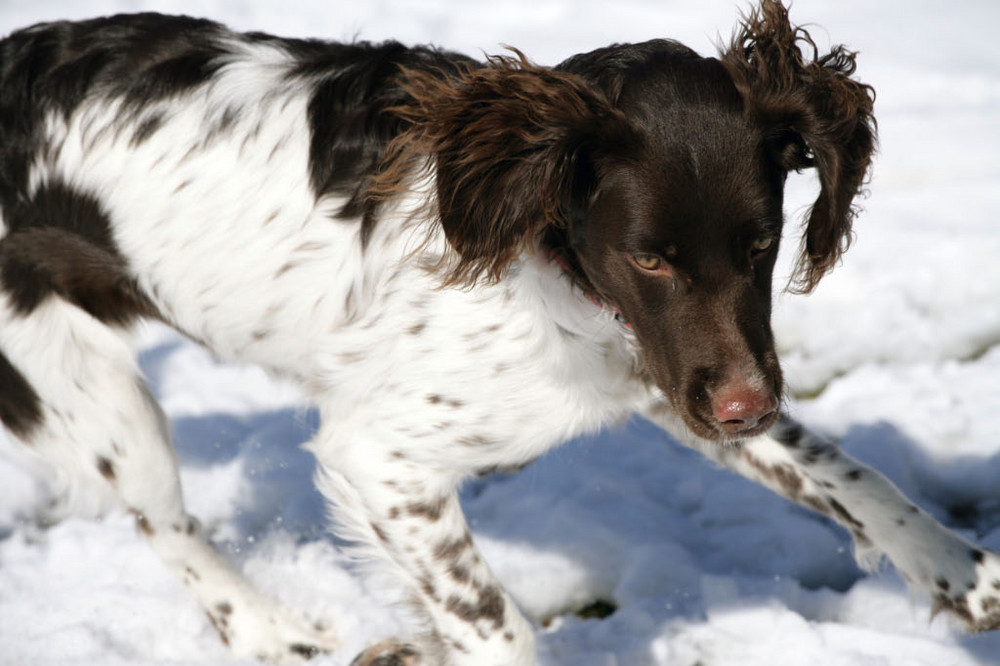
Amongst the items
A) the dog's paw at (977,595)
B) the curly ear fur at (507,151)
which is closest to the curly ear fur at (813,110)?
the curly ear fur at (507,151)

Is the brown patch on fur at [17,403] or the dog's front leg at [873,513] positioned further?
the brown patch on fur at [17,403]

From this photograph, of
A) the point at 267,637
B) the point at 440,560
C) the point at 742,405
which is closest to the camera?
the point at 742,405

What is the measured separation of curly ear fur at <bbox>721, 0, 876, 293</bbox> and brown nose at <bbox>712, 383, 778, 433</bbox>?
1.42 ft

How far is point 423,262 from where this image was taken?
7.86ft

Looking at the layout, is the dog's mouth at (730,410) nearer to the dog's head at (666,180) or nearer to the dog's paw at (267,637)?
the dog's head at (666,180)

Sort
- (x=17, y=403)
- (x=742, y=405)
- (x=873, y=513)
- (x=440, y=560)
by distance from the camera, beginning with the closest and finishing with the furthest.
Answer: (x=742, y=405), (x=440, y=560), (x=873, y=513), (x=17, y=403)

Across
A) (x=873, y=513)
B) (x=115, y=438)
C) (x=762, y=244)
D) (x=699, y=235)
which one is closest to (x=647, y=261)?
(x=699, y=235)

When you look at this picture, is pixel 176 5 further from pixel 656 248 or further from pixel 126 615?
pixel 656 248

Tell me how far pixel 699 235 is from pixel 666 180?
0.41ft

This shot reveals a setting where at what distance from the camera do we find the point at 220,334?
285cm

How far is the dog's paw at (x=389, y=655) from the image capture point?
273 cm

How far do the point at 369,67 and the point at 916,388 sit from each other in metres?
2.28

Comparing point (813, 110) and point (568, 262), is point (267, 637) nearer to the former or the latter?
point (568, 262)

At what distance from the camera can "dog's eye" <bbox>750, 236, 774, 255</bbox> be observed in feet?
6.87
